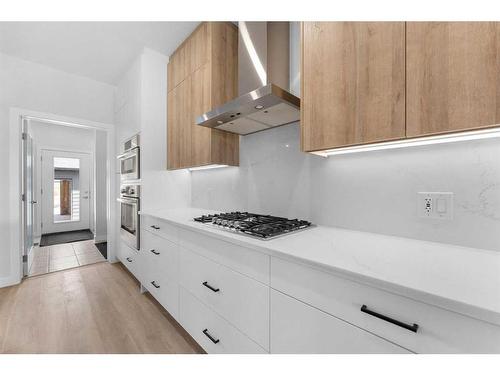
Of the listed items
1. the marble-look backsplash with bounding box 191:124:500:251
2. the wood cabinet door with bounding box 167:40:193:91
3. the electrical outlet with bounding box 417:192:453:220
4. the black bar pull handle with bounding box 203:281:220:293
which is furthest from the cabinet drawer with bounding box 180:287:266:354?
the wood cabinet door with bounding box 167:40:193:91

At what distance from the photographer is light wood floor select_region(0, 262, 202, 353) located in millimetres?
1494

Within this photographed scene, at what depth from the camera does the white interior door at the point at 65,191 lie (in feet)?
16.1

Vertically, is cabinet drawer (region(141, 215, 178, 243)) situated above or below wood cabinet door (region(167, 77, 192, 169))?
below

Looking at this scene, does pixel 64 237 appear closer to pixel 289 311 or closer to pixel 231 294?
pixel 231 294

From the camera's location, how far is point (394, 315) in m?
0.61

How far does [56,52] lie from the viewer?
2.41 m

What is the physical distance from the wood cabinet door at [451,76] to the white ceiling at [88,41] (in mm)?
1934

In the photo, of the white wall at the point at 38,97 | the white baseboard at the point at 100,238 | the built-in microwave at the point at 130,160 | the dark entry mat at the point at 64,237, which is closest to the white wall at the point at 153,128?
the built-in microwave at the point at 130,160

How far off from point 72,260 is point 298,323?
3733 mm

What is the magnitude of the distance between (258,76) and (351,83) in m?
0.86

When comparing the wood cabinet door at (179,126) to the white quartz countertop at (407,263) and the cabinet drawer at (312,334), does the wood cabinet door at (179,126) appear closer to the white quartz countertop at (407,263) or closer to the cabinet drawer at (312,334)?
the white quartz countertop at (407,263)

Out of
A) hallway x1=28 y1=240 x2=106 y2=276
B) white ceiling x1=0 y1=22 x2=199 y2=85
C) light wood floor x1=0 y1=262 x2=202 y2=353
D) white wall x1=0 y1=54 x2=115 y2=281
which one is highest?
white ceiling x1=0 y1=22 x2=199 y2=85

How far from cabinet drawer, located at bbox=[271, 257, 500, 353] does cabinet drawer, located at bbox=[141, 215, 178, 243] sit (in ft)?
3.53

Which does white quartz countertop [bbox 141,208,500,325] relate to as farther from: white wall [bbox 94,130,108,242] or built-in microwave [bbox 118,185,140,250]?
white wall [bbox 94,130,108,242]
